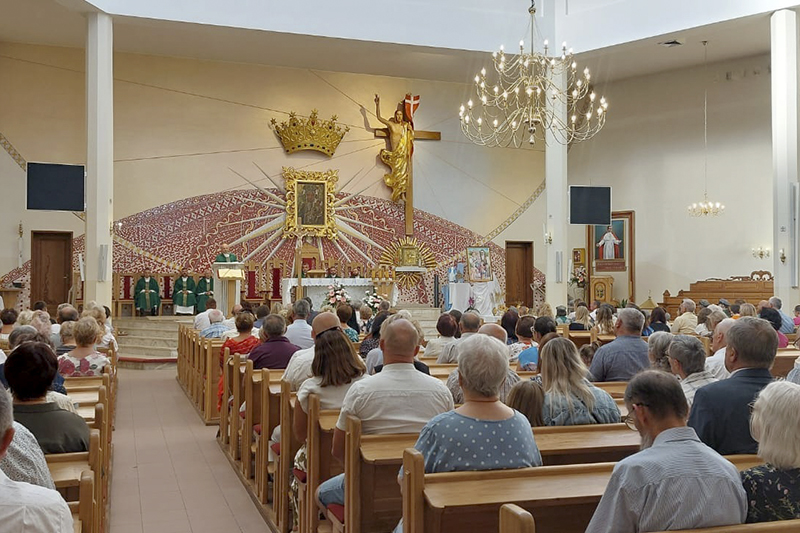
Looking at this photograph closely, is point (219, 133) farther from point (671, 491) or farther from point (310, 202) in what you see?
point (671, 491)

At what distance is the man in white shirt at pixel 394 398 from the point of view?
3.24 m

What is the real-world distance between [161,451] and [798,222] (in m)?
10.5

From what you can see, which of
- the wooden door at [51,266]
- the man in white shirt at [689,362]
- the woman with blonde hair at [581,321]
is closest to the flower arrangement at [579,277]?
the woman with blonde hair at [581,321]

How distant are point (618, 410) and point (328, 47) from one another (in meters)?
12.4

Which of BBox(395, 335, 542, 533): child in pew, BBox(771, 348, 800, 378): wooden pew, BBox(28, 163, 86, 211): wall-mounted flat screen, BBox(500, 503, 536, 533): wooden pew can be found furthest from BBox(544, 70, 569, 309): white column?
BBox(500, 503, 536, 533): wooden pew

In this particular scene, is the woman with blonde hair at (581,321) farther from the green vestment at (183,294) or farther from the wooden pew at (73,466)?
the green vestment at (183,294)

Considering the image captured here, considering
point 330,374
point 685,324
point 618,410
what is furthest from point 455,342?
point 685,324

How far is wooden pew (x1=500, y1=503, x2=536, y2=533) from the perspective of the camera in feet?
5.50

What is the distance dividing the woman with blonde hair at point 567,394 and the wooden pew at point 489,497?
2.94ft

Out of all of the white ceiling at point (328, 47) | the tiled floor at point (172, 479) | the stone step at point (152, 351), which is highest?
the white ceiling at point (328, 47)

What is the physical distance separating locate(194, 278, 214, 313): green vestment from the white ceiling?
4.42 m

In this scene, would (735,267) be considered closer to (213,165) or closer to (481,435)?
(213,165)

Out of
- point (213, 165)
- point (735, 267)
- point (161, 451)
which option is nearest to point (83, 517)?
point (161, 451)

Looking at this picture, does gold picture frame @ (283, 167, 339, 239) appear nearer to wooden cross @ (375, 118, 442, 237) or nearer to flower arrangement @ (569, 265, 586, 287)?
wooden cross @ (375, 118, 442, 237)
